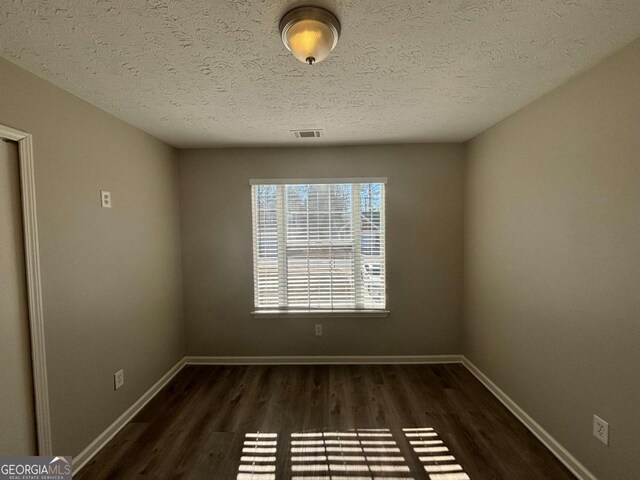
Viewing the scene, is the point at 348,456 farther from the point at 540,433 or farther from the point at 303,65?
the point at 303,65

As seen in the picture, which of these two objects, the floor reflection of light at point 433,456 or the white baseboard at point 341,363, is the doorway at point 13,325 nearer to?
the white baseboard at point 341,363

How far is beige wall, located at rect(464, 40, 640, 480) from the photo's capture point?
136 cm

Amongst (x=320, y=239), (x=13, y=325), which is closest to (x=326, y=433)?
(x=320, y=239)

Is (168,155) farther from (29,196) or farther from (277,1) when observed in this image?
(277,1)

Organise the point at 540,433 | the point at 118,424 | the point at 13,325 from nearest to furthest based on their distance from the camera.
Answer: the point at 13,325 < the point at 540,433 < the point at 118,424

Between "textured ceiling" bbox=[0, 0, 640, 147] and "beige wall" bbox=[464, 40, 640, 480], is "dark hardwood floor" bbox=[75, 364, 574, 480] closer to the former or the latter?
"beige wall" bbox=[464, 40, 640, 480]

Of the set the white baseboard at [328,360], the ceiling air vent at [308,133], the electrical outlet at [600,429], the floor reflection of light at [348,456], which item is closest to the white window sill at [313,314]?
the white baseboard at [328,360]

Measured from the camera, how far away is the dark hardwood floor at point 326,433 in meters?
1.71

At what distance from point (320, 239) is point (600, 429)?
2408 millimetres

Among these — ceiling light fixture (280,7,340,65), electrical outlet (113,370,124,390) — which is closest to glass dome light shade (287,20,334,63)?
ceiling light fixture (280,7,340,65)

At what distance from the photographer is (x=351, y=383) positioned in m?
2.65

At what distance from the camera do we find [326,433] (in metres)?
2.01

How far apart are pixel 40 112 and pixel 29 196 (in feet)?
1.62

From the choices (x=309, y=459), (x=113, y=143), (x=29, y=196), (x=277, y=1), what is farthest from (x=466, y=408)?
(x=113, y=143)
